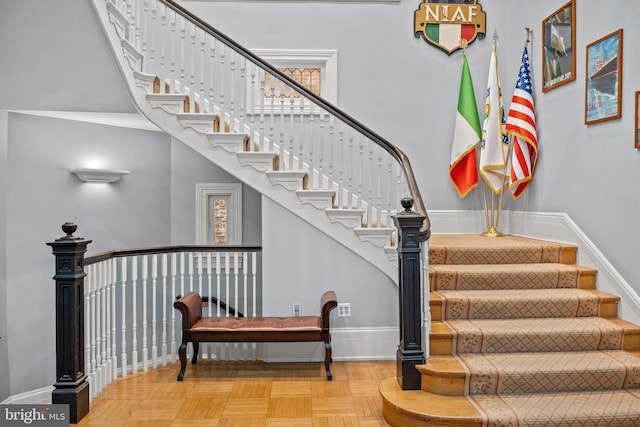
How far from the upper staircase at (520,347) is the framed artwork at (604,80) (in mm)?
1182

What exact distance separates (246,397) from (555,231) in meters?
3.22

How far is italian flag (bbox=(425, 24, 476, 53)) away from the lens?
19.2 feet

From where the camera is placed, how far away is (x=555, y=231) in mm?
4789

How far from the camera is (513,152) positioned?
17.0 ft

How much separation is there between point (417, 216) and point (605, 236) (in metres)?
1.80

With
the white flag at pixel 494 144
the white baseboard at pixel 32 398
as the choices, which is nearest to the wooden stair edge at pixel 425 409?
the white flag at pixel 494 144

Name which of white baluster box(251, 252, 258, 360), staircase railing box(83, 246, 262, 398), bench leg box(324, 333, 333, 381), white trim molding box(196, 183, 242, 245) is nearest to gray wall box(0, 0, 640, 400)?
white trim molding box(196, 183, 242, 245)

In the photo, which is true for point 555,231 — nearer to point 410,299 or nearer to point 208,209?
point 410,299

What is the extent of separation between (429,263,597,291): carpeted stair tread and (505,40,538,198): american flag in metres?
1.30

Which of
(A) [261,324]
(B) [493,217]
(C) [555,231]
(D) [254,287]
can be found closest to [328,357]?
(A) [261,324]

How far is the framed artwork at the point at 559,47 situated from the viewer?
4.56 metres

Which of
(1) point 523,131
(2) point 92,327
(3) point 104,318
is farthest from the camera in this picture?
(1) point 523,131

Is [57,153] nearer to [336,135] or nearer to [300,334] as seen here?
[336,135]

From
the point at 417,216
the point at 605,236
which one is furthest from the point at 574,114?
the point at 417,216
